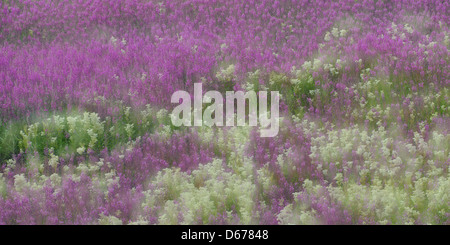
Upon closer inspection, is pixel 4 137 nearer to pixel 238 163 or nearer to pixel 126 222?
pixel 126 222

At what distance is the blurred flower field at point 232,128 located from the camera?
18.6 ft

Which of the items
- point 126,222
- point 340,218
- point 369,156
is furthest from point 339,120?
point 126,222

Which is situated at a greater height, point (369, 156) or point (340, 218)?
point (369, 156)

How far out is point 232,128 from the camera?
6.99m

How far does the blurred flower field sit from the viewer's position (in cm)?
566

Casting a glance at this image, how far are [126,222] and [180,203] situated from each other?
56 cm

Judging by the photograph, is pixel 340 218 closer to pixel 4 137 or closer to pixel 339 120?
pixel 339 120

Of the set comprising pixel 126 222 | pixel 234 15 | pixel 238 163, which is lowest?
pixel 126 222

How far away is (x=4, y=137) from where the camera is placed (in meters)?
6.98
